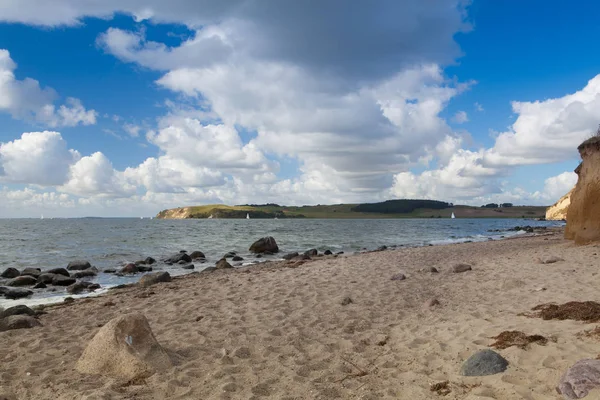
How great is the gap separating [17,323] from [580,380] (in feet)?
38.5

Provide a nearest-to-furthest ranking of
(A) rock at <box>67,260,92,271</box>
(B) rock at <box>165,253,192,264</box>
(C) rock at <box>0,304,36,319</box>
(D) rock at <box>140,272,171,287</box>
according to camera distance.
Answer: (C) rock at <box>0,304,36,319</box>
(D) rock at <box>140,272,171,287</box>
(A) rock at <box>67,260,92,271</box>
(B) rock at <box>165,253,192,264</box>

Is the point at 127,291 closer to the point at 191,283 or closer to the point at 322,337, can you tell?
the point at 191,283

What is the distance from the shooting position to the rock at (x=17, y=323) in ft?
33.3

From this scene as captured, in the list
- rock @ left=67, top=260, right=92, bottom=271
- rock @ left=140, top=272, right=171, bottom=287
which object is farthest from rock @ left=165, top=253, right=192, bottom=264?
rock @ left=140, top=272, right=171, bottom=287

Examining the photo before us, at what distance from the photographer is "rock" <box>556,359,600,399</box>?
16.1ft

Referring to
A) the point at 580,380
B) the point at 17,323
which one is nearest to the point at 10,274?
the point at 17,323

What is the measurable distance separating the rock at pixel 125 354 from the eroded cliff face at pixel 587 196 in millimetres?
21935

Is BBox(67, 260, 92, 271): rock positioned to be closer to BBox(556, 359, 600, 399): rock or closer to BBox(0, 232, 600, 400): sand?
BBox(0, 232, 600, 400): sand

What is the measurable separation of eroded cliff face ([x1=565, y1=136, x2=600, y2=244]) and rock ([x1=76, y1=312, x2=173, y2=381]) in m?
21.9

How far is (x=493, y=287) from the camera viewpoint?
13.4m

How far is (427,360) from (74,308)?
38.2 feet

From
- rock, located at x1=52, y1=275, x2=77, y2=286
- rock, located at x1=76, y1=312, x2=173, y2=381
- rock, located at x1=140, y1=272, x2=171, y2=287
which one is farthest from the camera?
rock, located at x1=52, y1=275, x2=77, y2=286

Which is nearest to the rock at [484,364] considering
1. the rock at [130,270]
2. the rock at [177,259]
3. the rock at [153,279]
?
the rock at [153,279]

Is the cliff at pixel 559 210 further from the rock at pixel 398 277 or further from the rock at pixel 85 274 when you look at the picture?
the rock at pixel 85 274
